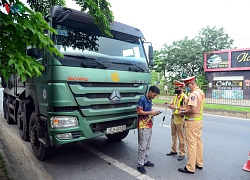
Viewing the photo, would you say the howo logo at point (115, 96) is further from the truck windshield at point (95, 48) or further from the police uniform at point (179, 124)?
the police uniform at point (179, 124)

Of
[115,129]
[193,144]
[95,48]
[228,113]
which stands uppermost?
[95,48]

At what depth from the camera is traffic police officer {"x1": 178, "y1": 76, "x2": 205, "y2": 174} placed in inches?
133

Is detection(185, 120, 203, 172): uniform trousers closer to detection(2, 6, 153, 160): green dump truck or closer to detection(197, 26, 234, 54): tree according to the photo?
detection(2, 6, 153, 160): green dump truck

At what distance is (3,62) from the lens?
192 centimetres

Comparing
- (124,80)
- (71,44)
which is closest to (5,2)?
(71,44)

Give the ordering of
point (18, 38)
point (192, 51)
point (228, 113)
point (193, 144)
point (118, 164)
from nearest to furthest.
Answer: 1. point (18, 38)
2. point (193, 144)
3. point (118, 164)
4. point (228, 113)
5. point (192, 51)

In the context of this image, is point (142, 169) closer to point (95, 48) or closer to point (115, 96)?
point (115, 96)

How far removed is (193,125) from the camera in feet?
11.4

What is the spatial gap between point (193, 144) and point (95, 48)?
2353 millimetres

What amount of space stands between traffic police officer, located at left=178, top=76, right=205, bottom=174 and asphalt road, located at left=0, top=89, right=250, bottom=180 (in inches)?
6.5

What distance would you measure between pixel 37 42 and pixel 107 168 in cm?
245

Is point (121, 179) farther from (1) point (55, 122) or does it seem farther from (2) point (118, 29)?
(2) point (118, 29)

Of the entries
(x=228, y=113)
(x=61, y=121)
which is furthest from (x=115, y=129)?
(x=228, y=113)

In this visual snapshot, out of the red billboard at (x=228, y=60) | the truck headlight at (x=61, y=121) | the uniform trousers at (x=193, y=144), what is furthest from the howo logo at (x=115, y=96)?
the red billboard at (x=228, y=60)
